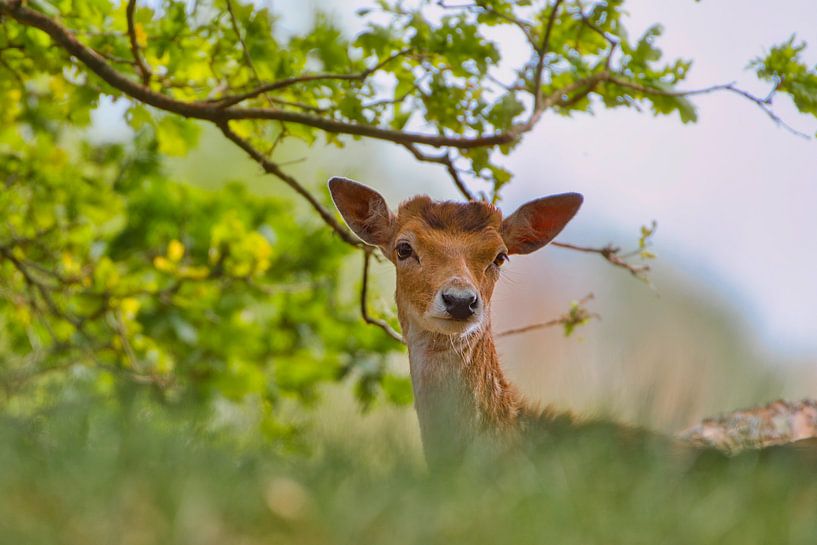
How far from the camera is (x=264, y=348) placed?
429 inches

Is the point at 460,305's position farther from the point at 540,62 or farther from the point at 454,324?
the point at 540,62

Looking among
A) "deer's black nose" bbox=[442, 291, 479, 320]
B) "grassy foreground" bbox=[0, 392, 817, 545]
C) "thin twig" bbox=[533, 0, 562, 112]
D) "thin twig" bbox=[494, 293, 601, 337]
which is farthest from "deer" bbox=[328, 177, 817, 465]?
"grassy foreground" bbox=[0, 392, 817, 545]

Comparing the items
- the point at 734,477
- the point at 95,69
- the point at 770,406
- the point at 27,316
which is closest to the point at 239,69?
the point at 95,69

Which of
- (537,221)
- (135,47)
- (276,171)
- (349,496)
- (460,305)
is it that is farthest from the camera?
(537,221)

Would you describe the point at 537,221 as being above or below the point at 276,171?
below

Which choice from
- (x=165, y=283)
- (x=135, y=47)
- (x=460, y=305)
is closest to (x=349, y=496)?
(x=460, y=305)

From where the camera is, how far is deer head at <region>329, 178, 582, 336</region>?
20.2ft

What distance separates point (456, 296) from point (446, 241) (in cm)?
70

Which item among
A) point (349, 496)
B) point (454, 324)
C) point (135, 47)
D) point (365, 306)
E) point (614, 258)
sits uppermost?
point (135, 47)

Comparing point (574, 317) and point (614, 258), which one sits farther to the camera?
point (574, 317)

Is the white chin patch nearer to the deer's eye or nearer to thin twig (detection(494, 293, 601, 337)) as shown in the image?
the deer's eye

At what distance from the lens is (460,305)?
19.9 ft

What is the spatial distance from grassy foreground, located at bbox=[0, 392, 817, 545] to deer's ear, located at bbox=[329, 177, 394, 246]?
11.9 feet

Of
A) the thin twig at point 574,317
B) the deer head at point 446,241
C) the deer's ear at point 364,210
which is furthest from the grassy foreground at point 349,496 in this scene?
the deer's ear at point 364,210
